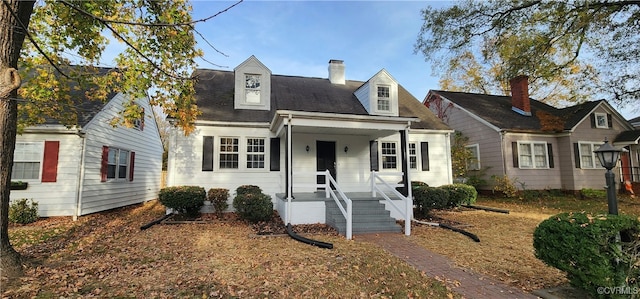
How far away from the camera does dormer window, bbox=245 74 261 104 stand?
11.7m

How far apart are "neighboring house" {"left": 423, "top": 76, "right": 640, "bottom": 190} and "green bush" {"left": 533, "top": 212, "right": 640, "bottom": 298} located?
12.1m

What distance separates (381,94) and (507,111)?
9005 mm

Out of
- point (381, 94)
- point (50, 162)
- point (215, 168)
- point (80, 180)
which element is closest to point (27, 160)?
point (50, 162)

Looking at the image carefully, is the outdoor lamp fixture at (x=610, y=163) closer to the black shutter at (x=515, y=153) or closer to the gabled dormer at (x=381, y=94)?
the gabled dormer at (x=381, y=94)

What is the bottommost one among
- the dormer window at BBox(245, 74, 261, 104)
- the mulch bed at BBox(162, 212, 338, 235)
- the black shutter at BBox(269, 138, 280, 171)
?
the mulch bed at BBox(162, 212, 338, 235)

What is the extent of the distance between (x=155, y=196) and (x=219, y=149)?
834cm

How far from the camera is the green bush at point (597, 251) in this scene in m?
3.31

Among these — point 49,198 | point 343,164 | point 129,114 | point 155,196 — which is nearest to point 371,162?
point 343,164

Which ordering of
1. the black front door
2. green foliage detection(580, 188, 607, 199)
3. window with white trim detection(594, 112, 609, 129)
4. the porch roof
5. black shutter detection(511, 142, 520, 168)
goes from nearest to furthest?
the porch roof → the black front door → green foliage detection(580, 188, 607, 199) → black shutter detection(511, 142, 520, 168) → window with white trim detection(594, 112, 609, 129)

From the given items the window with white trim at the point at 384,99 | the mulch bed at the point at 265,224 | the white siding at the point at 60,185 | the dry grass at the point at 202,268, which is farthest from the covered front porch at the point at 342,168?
the white siding at the point at 60,185

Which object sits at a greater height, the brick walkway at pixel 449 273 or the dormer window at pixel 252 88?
the dormer window at pixel 252 88

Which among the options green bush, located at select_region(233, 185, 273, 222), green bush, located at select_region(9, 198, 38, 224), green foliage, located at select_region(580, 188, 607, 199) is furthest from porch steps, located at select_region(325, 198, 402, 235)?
green foliage, located at select_region(580, 188, 607, 199)

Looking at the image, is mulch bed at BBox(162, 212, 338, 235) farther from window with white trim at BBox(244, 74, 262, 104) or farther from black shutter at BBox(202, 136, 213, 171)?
window with white trim at BBox(244, 74, 262, 104)

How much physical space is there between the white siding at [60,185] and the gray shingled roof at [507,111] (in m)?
17.8
